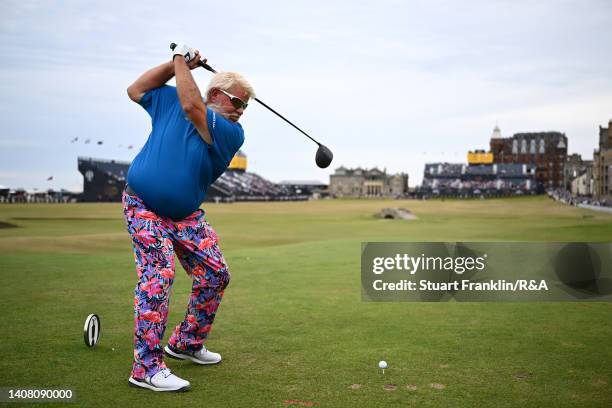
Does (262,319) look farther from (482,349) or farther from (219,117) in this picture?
(219,117)

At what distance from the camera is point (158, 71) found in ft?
18.9

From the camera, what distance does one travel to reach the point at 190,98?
17.7 ft

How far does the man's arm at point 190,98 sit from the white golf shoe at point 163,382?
87.3 inches

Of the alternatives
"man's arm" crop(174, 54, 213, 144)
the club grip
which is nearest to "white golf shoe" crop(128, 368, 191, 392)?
"man's arm" crop(174, 54, 213, 144)

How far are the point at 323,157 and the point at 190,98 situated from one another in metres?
2.27

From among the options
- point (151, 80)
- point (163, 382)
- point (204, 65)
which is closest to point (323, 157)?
point (204, 65)

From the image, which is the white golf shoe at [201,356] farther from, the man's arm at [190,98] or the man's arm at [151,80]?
the man's arm at [151,80]

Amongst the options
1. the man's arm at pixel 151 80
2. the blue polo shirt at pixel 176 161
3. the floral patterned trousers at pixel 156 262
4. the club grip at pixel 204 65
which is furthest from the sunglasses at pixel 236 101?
the floral patterned trousers at pixel 156 262

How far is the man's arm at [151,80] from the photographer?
5.75m

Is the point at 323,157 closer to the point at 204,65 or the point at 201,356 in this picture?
the point at 204,65

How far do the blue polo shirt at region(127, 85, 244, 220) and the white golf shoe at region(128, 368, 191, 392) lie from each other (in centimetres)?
148

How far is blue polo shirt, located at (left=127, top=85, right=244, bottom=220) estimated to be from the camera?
5.56 m

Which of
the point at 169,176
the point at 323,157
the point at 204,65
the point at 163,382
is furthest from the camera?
the point at 323,157

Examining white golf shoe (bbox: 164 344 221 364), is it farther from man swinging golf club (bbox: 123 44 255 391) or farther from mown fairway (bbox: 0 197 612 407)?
man swinging golf club (bbox: 123 44 255 391)
